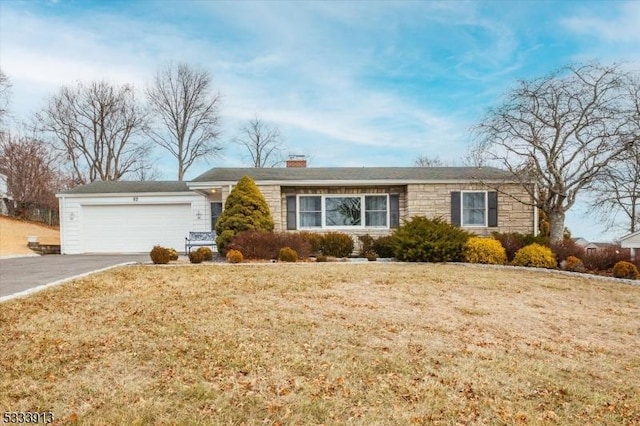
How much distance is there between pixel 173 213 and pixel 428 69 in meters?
12.4

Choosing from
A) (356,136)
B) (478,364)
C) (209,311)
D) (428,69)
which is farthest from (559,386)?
(356,136)

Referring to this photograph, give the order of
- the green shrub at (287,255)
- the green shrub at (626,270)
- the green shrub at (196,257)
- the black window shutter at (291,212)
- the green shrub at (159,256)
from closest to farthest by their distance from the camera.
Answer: the green shrub at (626,270) → the green shrub at (159,256) → the green shrub at (196,257) → the green shrub at (287,255) → the black window shutter at (291,212)

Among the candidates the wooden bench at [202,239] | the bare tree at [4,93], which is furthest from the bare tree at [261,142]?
the wooden bench at [202,239]

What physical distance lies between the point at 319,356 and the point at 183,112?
96.6 ft

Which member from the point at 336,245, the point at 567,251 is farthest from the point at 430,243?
the point at 567,251

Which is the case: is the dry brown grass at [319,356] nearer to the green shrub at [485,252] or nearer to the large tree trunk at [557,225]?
the green shrub at [485,252]

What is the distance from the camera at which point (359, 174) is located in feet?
58.5

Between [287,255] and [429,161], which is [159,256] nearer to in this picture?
[287,255]

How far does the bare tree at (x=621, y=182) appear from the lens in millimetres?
13430

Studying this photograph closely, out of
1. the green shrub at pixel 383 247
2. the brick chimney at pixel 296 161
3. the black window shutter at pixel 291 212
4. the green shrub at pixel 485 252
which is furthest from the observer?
the brick chimney at pixel 296 161

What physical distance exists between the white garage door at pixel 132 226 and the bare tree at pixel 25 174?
11.6 meters

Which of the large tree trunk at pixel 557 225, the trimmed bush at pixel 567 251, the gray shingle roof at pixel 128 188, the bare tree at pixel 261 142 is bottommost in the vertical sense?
the trimmed bush at pixel 567 251

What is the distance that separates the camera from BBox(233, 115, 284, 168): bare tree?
3450 centimetres

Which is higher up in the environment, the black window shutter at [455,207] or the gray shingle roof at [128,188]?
the gray shingle roof at [128,188]
